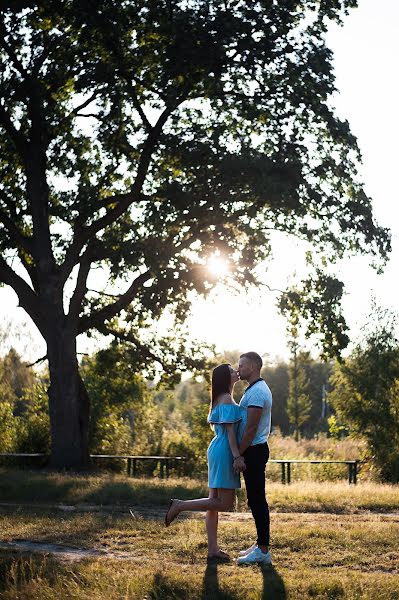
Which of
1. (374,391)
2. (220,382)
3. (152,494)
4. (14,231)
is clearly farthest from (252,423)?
(374,391)

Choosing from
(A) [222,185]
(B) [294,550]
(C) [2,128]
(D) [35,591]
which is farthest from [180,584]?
(C) [2,128]

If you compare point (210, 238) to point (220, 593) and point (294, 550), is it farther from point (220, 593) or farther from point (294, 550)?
point (220, 593)

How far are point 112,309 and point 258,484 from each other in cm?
1662

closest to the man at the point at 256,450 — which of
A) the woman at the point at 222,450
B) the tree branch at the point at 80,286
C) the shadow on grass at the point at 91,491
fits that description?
the woman at the point at 222,450

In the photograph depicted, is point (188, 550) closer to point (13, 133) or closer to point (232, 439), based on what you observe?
point (232, 439)

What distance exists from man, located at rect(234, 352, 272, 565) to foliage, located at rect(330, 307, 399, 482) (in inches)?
942

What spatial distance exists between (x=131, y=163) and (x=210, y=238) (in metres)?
3.60

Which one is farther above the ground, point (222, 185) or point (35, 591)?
point (222, 185)

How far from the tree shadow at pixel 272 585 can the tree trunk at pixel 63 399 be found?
52.2 feet

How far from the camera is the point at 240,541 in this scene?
36.5 ft

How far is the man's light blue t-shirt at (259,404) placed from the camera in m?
9.28

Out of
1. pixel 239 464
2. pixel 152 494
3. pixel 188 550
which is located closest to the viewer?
pixel 239 464

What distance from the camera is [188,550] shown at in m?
10.3

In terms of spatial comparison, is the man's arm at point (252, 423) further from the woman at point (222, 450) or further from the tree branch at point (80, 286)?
the tree branch at point (80, 286)
